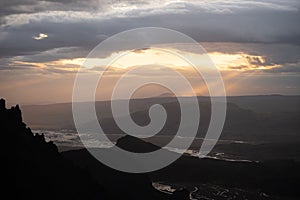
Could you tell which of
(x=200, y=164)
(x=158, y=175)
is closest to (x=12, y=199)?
(x=158, y=175)

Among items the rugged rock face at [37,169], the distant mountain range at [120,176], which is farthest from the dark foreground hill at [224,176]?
the rugged rock face at [37,169]

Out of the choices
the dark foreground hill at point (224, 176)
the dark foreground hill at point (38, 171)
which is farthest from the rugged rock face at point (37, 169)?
the dark foreground hill at point (224, 176)

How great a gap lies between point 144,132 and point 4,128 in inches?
6324

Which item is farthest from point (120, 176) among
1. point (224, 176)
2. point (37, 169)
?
point (224, 176)

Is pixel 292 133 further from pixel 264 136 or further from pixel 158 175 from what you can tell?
pixel 158 175

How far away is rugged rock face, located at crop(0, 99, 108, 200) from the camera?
35.2 metres

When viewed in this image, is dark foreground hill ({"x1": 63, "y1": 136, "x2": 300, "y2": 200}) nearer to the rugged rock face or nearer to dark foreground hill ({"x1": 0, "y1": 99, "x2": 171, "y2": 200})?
dark foreground hill ({"x1": 0, "y1": 99, "x2": 171, "y2": 200})

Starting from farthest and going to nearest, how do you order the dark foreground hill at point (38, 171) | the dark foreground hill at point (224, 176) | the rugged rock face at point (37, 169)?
the dark foreground hill at point (224, 176)
the rugged rock face at point (37, 169)
the dark foreground hill at point (38, 171)

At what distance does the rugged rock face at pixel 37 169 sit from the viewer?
116 ft

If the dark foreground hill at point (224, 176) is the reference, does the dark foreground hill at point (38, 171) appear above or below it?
above

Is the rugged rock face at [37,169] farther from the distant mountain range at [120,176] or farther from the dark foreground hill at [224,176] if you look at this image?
the dark foreground hill at [224,176]

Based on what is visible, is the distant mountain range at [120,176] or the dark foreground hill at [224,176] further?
the dark foreground hill at [224,176]

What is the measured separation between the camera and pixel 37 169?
1490 inches

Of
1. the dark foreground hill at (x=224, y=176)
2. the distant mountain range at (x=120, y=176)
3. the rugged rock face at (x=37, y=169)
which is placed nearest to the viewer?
the rugged rock face at (x=37, y=169)
